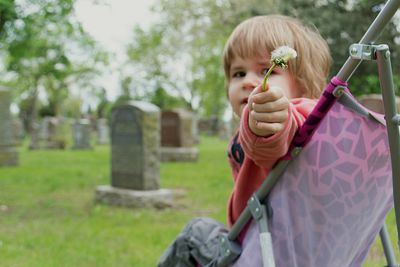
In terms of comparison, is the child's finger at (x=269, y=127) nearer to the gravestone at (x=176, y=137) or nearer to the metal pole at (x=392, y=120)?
the metal pole at (x=392, y=120)

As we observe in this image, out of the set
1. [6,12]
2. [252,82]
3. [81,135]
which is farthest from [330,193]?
[81,135]

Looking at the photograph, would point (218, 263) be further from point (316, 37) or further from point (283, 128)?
point (316, 37)

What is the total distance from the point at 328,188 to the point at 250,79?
0.50 m

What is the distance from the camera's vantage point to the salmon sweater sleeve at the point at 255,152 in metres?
1.44

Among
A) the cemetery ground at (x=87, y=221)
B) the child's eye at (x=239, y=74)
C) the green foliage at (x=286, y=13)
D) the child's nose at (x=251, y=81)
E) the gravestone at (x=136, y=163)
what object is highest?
the green foliage at (x=286, y=13)

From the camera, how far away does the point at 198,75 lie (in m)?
37.6

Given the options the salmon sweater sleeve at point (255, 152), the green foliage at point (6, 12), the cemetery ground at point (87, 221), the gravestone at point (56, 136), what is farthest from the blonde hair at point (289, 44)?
→ the gravestone at point (56, 136)

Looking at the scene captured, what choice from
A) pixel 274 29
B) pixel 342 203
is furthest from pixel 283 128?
pixel 274 29

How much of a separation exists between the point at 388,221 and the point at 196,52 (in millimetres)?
27835

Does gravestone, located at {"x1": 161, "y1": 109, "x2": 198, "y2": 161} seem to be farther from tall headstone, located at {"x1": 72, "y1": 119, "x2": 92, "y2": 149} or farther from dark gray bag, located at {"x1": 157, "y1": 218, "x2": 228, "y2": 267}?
dark gray bag, located at {"x1": 157, "y1": 218, "x2": 228, "y2": 267}

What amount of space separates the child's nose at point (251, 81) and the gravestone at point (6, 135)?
1019 cm

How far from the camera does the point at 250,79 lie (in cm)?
184

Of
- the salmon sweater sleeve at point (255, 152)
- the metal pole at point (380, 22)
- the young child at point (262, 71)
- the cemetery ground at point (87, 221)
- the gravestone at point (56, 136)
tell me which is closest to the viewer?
the metal pole at point (380, 22)

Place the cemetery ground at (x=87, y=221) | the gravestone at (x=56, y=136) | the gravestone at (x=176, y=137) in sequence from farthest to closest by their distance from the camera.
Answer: the gravestone at (x=56, y=136) → the gravestone at (x=176, y=137) → the cemetery ground at (x=87, y=221)
